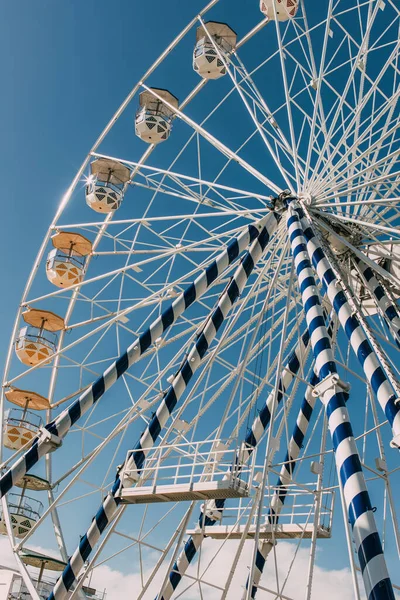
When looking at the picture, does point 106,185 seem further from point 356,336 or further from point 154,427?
point 356,336

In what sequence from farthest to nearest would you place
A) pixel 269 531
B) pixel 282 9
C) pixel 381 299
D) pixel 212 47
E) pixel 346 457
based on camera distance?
pixel 212 47, pixel 282 9, pixel 381 299, pixel 269 531, pixel 346 457

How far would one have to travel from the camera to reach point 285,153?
43.1 ft

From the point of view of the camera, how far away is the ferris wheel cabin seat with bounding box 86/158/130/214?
15.8 meters

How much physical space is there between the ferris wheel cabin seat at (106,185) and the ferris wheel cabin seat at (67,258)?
2.88 ft

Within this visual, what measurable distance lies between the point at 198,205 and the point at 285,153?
8.00ft

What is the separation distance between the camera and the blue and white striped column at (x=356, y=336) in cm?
816

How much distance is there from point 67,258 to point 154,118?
3789mm

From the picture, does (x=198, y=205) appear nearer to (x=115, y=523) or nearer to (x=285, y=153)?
(x=285, y=153)

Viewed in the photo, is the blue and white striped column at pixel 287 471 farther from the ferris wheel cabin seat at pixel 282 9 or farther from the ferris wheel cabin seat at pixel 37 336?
the ferris wheel cabin seat at pixel 282 9

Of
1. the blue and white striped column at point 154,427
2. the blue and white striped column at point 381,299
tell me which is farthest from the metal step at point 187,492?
the blue and white striped column at point 381,299

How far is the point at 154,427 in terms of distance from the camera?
34.3ft

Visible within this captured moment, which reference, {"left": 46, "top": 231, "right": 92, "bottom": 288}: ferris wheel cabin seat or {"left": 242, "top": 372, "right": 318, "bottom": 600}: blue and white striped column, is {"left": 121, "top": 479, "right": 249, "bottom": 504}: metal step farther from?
{"left": 46, "top": 231, "right": 92, "bottom": 288}: ferris wheel cabin seat

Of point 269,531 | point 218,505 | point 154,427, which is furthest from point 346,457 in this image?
point 218,505

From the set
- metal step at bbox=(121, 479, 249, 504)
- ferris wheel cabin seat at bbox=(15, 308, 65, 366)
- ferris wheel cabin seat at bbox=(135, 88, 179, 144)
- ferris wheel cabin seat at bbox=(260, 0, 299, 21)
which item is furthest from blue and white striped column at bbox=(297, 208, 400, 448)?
ferris wheel cabin seat at bbox=(15, 308, 65, 366)
